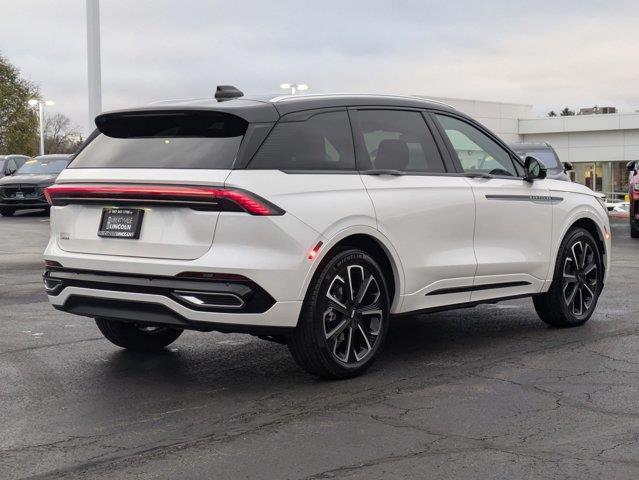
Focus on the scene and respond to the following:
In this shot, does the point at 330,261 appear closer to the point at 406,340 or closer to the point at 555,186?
the point at 406,340

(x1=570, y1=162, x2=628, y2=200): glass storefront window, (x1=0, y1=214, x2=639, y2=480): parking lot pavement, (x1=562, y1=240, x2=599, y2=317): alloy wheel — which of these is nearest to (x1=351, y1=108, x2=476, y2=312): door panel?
(x1=0, y1=214, x2=639, y2=480): parking lot pavement

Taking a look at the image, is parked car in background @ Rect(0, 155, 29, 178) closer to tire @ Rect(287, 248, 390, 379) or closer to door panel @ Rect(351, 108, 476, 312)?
door panel @ Rect(351, 108, 476, 312)

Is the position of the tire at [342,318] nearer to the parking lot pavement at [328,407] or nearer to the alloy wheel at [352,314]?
the alloy wheel at [352,314]

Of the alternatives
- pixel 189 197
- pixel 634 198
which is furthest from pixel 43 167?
pixel 189 197

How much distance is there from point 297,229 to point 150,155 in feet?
3.35

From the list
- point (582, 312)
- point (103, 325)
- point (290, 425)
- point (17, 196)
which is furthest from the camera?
point (17, 196)

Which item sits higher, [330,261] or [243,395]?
[330,261]

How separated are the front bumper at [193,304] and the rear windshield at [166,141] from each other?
0.68 meters

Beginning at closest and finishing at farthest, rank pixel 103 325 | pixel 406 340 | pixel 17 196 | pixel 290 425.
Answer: pixel 290 425 < pixel 103 325 < pixel 406 340 < pixel 17 196

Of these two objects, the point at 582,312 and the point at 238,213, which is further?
the point at 582,312

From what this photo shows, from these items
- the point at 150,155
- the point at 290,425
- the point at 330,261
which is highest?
the point at 150,155

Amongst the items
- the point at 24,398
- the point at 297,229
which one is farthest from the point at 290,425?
the point at 24,398

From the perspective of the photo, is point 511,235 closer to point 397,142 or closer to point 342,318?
point 397,142

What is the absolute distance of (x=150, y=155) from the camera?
627 centimetres
